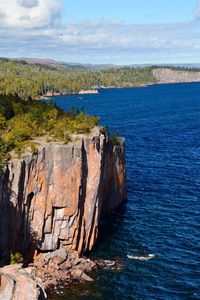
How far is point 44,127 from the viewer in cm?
5731

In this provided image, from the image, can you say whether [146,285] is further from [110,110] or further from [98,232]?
[110,110]

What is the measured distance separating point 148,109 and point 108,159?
443 feet

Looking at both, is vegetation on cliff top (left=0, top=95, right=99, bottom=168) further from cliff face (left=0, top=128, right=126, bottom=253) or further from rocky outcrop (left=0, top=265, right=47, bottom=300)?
rocky outcrop (left=0, top=265, right=47, bottom=300)

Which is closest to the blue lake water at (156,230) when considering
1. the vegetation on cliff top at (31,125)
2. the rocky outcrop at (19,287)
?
the vegetation on cliff top at (31,125)

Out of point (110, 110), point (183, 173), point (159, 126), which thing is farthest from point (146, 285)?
point (110, 110)

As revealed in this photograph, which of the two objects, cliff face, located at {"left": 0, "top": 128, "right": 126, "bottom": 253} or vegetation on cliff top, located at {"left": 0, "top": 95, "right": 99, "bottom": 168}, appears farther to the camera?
vegetation on cliff top, located at {"left": 0, "top": 95, "right": 99, "bottom": 168}

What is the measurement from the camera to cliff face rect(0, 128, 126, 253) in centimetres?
4738

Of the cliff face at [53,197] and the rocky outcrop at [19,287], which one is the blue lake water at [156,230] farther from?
the rocky outcrop at [19,287]

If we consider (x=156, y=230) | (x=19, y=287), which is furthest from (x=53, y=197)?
(x=19, y=287)

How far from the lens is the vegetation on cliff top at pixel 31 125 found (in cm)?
5044

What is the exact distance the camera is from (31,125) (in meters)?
56.8

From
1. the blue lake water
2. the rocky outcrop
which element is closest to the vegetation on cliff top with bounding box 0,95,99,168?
the blue lake water

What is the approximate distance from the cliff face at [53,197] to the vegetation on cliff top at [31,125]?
1804mm

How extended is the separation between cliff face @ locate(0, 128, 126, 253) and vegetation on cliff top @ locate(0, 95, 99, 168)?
180cm
